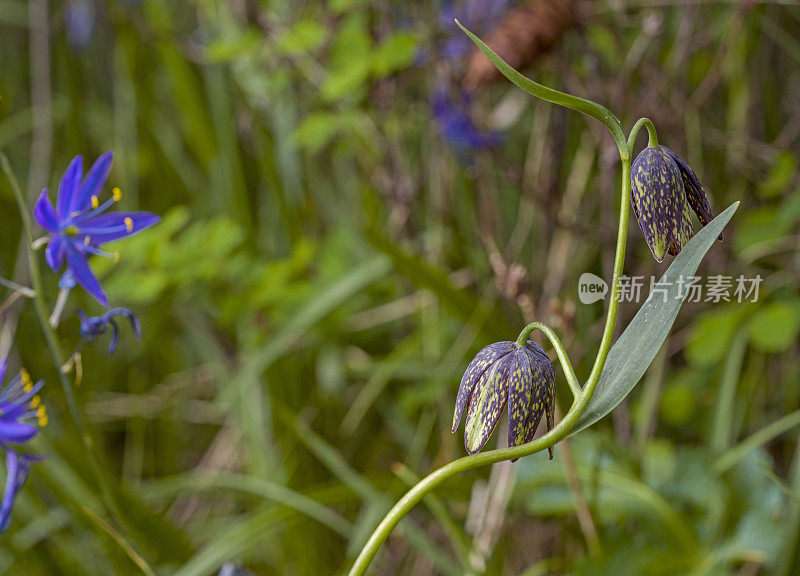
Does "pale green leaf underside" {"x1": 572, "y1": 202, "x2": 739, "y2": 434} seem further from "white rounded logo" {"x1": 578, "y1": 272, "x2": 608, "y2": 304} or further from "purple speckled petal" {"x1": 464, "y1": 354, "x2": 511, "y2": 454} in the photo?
"white rounded logo" {"x1": 578, "y1": 272, "x2": 608, "y2": 304}

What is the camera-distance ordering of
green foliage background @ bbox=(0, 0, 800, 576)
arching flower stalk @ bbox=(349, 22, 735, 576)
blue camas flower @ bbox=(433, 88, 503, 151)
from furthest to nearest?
blue camas flower @ bbox=(433, 88, 503, 151), green foliage background @ bbox=(0, 0, 800, 576), arching flower stalk @ bbox=(349, 22, 735, 576)

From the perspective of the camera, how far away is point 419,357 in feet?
4.69

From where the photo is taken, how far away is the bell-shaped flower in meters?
0.42

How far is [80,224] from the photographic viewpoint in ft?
1.89

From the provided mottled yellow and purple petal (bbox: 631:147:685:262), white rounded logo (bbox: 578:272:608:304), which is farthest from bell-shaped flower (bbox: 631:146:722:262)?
white rounded logo (bbox: 578:272:608:304)

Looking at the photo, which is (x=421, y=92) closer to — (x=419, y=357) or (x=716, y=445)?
(x=419, y=357)

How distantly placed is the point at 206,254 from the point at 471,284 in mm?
459

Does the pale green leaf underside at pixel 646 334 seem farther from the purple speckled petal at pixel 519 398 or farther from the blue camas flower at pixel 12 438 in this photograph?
the blue camas flower at pixel 12 438

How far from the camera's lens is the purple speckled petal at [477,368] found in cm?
45

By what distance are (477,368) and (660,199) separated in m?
0.13

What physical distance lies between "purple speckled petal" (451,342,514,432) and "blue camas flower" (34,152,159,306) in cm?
24

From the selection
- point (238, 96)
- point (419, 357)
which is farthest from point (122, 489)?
point (238, 96)

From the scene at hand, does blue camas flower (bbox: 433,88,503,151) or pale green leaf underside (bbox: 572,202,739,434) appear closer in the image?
pale green leaf underside (bbox: 572,202,739,434)

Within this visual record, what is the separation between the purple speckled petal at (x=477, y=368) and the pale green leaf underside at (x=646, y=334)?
2.5 inches
